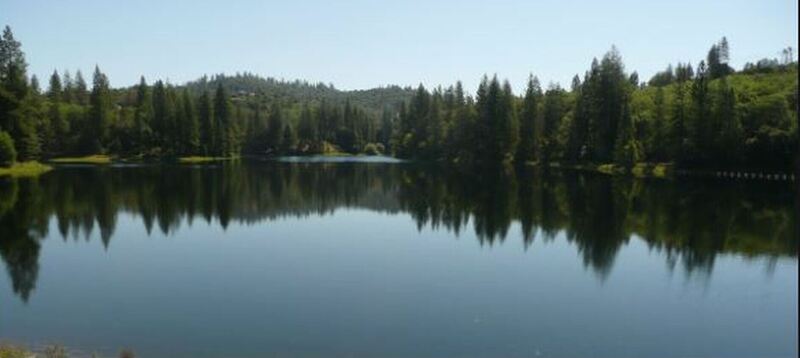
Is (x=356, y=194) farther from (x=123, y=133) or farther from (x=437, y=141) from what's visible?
(x=123, y=133)

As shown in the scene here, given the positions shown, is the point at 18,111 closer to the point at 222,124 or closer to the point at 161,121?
the point at 161,121

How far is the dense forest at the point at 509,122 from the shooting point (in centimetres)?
8950

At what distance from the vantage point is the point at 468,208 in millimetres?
56531

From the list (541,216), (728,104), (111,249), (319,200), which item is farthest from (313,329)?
(728,104)

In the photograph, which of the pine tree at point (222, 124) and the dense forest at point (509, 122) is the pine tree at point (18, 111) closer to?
the dense forest at point (509, 122)

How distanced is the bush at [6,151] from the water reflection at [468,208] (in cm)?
548

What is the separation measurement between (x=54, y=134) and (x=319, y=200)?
100154 mm

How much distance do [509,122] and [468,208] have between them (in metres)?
78.1

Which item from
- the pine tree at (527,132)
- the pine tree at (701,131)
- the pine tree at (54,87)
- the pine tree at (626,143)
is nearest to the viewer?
the pine tree at (701,131)

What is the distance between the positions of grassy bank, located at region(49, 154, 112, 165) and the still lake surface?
244ft

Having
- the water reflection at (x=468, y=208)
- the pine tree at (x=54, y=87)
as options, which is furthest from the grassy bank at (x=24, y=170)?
the pine tree at (x=54, y=87)

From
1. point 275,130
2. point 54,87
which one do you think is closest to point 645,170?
point 275,130

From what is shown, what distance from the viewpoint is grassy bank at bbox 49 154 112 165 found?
132 m

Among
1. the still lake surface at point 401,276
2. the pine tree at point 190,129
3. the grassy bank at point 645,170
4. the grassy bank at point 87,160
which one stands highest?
the pine tree at point 190,129
